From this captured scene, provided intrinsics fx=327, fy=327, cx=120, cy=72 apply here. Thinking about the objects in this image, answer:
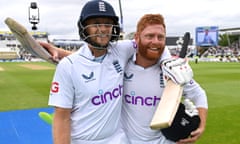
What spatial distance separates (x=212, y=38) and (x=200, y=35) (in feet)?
6.78

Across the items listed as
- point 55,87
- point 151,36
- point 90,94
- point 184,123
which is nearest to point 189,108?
point 184,123

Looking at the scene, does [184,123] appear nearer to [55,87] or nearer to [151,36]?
[151,36]

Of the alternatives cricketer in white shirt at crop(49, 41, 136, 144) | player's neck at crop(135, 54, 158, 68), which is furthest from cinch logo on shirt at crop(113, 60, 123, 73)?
player's neck at crop(135, 54, 158, 68)

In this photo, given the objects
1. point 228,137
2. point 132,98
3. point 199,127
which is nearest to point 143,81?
point 132,98

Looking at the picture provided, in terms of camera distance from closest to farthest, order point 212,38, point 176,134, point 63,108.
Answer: point 63,108
point 176,134
point 212,38

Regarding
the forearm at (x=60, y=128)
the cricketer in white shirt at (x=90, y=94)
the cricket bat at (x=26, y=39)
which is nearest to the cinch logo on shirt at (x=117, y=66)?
the cricketer in white shirt at (x=90, y=94)

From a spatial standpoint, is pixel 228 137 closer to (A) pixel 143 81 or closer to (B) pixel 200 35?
(A) pixel 143 81

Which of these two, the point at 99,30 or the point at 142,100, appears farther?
the point at 142,100

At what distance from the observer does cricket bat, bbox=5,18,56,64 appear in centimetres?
241

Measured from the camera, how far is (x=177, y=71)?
224 centimetres

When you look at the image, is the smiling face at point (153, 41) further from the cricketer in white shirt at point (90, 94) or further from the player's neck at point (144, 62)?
the cricketer in white shirt at point (90, 94)

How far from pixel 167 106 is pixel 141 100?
0.37 metres

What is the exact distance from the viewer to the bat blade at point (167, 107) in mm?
1980

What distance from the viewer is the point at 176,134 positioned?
2.39 meters
